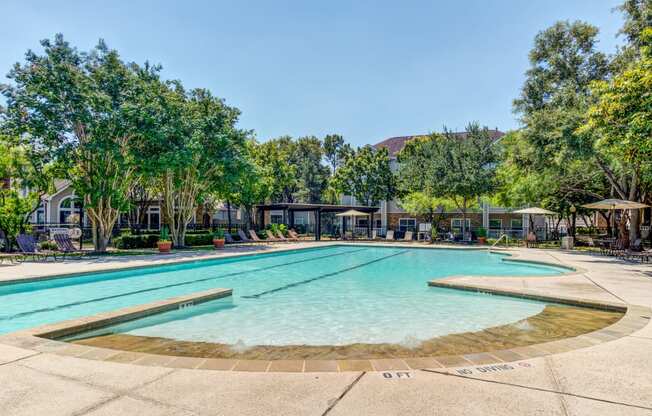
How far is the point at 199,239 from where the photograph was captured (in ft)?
69.2

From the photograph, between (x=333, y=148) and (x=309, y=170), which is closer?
(x=309, y=170)

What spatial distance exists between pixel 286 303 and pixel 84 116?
39.9 feet

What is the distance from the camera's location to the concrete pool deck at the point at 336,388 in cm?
269

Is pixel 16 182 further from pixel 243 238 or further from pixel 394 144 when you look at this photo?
pixel 394 144

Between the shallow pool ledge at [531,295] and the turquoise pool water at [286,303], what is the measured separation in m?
0.15

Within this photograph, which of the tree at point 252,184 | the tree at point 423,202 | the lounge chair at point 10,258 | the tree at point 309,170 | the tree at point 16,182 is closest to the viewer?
the lounge chair at point 10,258

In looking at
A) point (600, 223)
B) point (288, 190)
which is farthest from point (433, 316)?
point (600, 223)

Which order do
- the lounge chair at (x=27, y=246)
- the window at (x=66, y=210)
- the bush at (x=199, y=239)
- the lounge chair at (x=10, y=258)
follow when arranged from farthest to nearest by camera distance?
the window at (x=66, y=210) → the bush at (x=199, y=239) → the lounge chair at (x=27, y=246) → the lounge chair at (x=10, y=258)

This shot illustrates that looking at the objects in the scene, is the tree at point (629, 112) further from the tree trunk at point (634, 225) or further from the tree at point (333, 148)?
the tree at point (333, 148)

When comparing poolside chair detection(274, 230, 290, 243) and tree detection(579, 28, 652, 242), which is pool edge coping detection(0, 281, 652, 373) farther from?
poolside chair detection(274, 230, 290, 243)

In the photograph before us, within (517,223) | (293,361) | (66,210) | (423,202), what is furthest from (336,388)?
(517,223)

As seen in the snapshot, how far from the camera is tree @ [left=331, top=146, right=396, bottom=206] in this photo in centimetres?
3162

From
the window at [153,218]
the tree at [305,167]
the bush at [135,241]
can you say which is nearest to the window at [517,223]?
the tree at [305,167]

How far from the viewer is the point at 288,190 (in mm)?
38188
